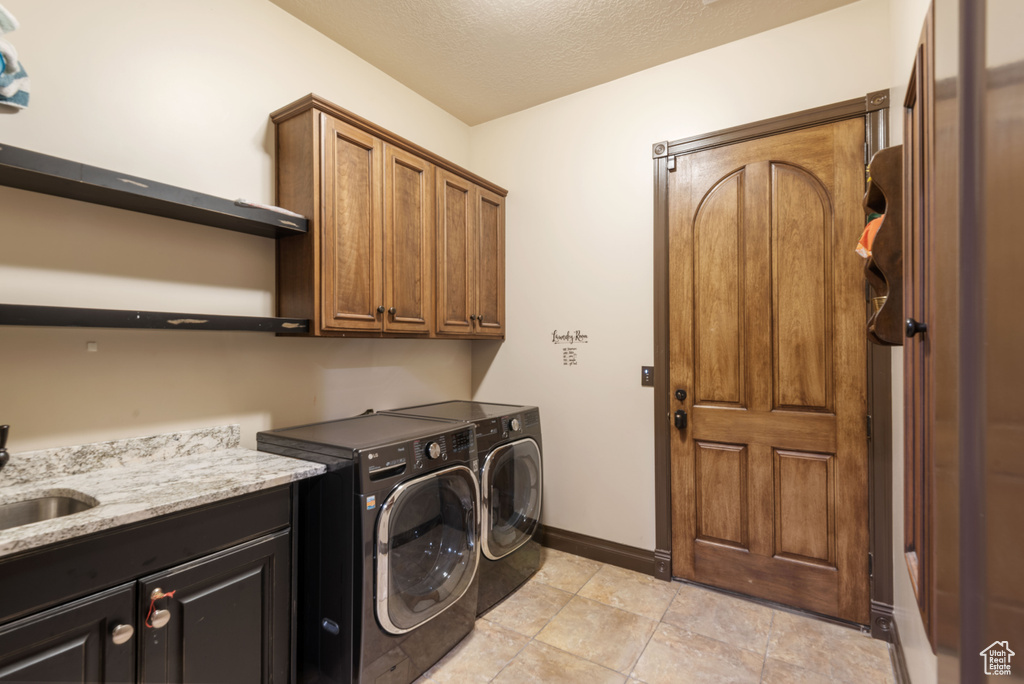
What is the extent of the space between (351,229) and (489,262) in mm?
1073

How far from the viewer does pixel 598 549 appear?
274 centimetres

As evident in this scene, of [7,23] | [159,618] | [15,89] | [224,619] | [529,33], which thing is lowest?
[224,619]

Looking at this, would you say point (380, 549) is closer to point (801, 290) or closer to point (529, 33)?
point (801, 290)

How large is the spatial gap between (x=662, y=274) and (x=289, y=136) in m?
1.97

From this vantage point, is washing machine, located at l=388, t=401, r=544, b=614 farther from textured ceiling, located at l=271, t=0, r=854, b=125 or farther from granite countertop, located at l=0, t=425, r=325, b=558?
textured ceiling, located at l=271, t=0, r=854, b=125

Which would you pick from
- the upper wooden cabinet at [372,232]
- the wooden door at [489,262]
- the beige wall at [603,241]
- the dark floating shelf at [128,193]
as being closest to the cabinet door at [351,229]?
the upper wooden cabinet at [372,232]

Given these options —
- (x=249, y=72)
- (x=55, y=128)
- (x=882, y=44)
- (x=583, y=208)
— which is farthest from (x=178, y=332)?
(x=882, y=44)

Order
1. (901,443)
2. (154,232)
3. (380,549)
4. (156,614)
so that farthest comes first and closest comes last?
(901,443) → (154,232) → (380,549) → (156,614)

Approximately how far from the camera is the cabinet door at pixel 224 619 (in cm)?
125

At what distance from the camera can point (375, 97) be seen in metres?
2.60

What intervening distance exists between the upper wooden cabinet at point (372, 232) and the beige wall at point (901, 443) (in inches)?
78.0

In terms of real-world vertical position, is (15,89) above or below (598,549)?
above

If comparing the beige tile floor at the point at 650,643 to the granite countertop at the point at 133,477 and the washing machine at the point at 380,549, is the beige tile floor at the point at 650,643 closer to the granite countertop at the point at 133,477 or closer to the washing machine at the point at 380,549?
the washing machine at the point at 380,549

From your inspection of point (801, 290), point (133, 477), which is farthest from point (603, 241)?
point (133, 477)
